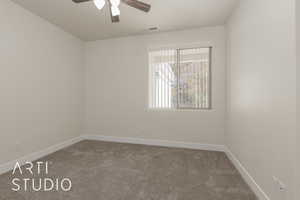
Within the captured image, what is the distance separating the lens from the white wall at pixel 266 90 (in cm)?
106

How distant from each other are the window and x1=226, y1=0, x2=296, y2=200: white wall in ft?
2.67

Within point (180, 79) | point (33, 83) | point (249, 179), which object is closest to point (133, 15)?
point (180, 79)

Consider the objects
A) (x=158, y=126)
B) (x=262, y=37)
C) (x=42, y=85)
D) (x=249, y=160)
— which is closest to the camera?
(x=262, y=37)

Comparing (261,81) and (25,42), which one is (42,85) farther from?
(261,81)

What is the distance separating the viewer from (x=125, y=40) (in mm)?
3342

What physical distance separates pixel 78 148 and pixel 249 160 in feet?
9.88

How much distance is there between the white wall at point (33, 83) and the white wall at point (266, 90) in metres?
3.22

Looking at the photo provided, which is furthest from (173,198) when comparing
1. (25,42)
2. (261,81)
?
(25,42)

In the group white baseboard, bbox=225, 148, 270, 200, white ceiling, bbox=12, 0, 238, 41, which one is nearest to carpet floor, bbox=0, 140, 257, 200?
white baseboard, bbox=225, 148, 270, 200

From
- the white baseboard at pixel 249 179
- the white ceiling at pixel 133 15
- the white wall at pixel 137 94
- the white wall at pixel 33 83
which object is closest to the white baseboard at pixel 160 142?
the white wall at pixel 137 94

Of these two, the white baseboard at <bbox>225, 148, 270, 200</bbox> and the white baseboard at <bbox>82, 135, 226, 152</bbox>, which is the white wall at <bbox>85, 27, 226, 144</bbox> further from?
the white baseboard at <bbox>225, 148, 270, 200</bbox>

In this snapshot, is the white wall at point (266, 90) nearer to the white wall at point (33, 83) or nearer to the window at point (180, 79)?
the window at point (180, 79)

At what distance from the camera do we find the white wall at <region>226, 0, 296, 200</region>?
3.46 feet

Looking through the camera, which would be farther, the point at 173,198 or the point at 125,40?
the point at 125,40
